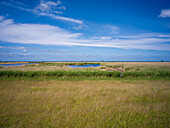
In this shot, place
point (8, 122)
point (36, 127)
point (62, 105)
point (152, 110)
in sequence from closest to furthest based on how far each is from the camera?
point (36, 127)
point (8, 122)
point (152, 110)
point (62, 105)

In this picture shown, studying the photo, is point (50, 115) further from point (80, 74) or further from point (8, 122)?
point (80, 74)

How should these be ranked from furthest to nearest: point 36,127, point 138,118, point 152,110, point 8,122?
1. point 152,110
2. point 138,118
3. point 8,122
4. point 36,127

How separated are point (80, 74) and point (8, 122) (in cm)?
1798

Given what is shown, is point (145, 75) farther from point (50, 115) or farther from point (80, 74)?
point (50, 115)

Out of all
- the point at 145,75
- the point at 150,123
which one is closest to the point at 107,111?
the point at 150,123

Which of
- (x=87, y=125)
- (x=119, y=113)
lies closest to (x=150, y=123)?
(x=119, y=113)

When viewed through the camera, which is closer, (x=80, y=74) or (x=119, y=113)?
(x=119, y=113)

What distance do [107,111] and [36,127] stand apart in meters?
3.30

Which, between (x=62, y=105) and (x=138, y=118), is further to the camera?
(x=62, y=105)

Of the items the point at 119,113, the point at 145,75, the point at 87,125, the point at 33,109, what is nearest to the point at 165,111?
the point at 119,113

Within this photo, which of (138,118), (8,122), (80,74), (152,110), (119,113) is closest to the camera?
(8,122)

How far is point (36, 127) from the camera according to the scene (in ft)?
13.9

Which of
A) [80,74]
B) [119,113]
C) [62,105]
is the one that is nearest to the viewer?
[119,113]

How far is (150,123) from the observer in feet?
15.5
